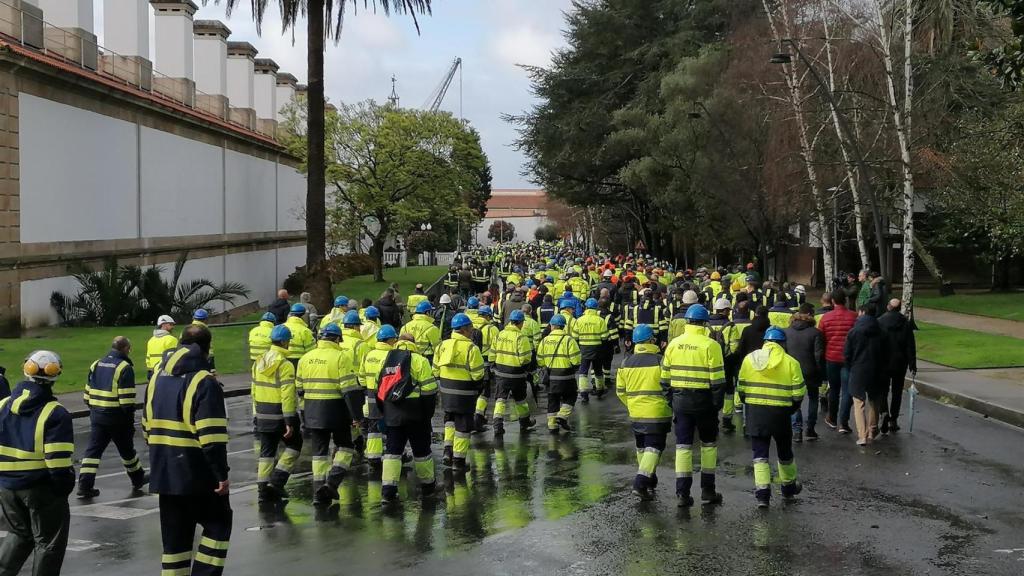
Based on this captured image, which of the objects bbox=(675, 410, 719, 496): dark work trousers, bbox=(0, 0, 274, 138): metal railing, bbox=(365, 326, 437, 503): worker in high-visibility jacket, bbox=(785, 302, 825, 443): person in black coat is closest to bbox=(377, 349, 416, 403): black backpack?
bbox=(365, 326, 437, 503): worker in high-visibility jacket

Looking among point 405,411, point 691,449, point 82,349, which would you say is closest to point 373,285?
point 82,349

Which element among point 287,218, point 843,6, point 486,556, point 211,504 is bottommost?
point 486,556

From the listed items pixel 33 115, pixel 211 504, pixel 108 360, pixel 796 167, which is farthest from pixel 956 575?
A: pixel 796 167

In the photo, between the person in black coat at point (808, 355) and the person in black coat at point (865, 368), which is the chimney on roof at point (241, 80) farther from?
the person in black coat at point (865, 368)

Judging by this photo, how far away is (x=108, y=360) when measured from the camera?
10977 millimetres

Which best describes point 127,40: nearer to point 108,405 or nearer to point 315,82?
point 315,82

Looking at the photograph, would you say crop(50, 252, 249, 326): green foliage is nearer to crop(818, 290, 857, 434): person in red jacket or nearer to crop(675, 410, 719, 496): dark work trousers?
crop(818, 290, 857, 434): person in red jacket

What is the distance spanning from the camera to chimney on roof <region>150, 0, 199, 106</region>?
36469 millimetres

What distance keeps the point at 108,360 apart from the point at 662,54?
38.6m

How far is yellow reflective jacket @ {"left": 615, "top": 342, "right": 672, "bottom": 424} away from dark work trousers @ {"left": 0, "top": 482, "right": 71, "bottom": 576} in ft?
17.1

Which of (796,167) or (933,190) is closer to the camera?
(796,167)

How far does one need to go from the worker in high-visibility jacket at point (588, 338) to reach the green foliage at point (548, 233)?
374 ft

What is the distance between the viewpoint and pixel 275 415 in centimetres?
1075

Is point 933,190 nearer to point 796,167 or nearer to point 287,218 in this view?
Answer: point 796,167
